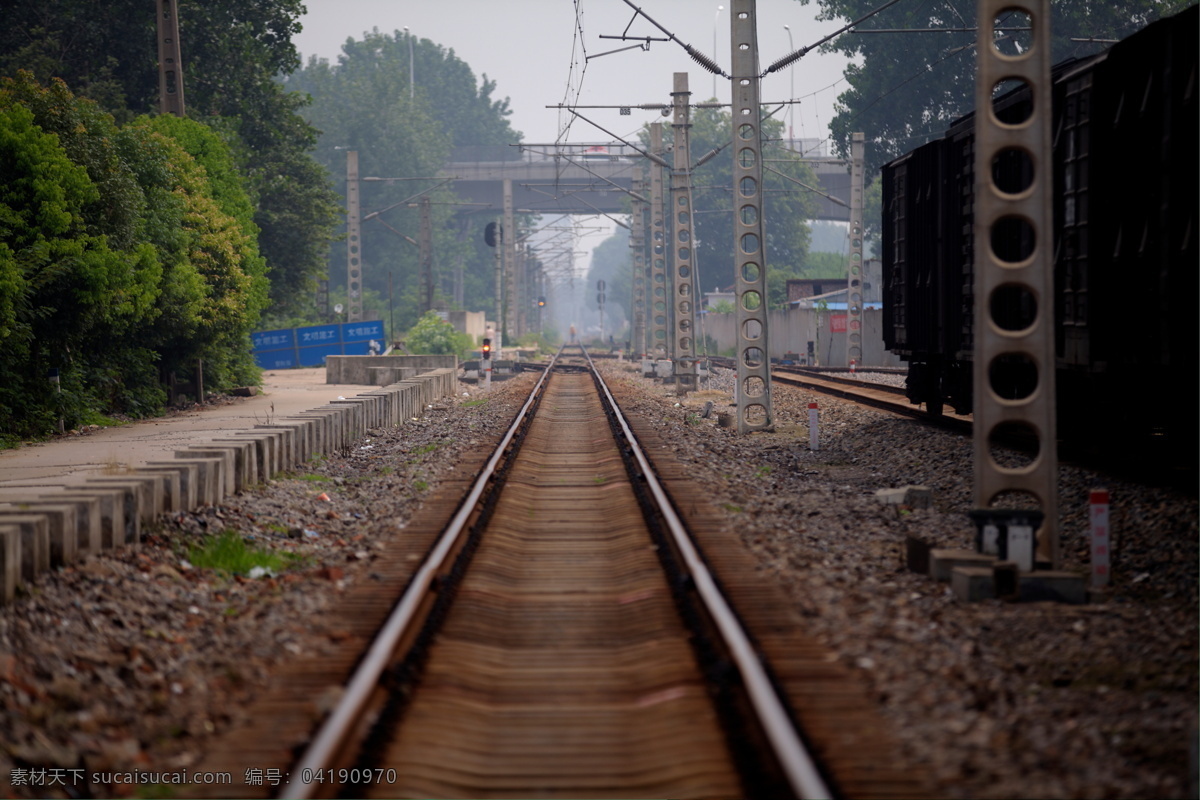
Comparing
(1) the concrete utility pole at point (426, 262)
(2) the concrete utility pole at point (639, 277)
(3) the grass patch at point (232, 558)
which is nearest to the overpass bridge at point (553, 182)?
(2) the concrete utility pole at point (639, 277)

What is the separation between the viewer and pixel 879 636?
745 centimetres

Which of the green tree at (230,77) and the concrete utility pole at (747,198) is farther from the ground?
the green tree at (230,77)

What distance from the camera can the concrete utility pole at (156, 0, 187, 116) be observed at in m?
29.4

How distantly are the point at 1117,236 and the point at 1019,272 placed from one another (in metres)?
3.21

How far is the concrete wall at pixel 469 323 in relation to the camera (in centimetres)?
6662

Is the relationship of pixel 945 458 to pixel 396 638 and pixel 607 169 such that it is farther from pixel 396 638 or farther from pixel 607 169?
pixel 607 169

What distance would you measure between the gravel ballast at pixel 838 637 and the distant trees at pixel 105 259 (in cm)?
873

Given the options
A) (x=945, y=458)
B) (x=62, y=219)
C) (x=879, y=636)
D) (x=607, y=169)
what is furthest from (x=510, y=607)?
(x=607, y=169)

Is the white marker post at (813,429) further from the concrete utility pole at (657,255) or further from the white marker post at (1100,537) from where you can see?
the concrete utility pole at (657,255)

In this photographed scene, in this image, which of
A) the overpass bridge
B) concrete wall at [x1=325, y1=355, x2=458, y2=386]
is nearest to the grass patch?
concrete wall at [x1=325, y1=355, x2=458, y2=386]

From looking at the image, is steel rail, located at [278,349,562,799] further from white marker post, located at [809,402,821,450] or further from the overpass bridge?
the overpass bridge

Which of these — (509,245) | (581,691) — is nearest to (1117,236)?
(581,691)

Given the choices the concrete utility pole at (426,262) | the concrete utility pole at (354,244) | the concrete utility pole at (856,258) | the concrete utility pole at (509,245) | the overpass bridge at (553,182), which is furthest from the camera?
the overpass bridge at (553,182)

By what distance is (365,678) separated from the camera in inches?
235
